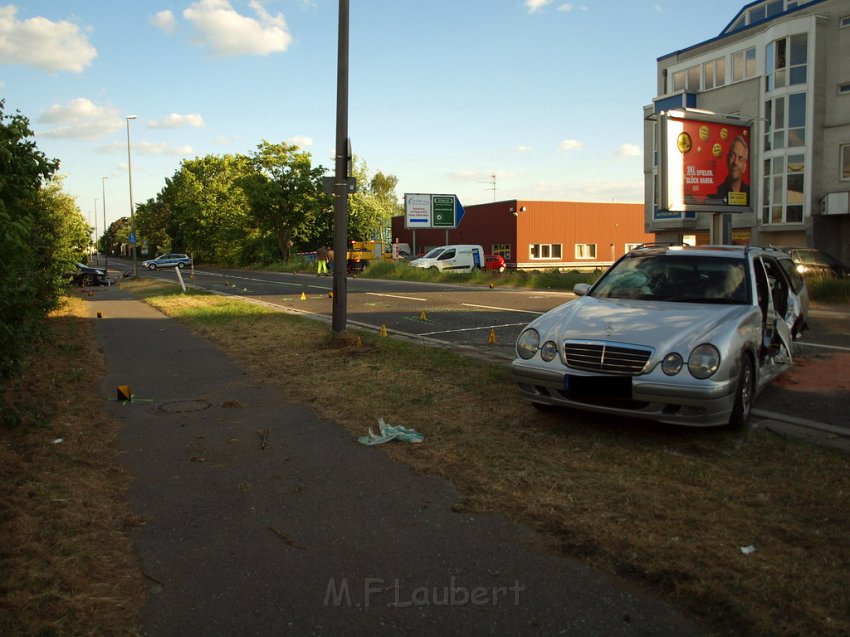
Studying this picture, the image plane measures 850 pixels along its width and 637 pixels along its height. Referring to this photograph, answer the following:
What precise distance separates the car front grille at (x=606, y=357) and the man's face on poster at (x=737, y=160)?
18.6 meters

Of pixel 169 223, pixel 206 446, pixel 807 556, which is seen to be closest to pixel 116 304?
pixel 206 446

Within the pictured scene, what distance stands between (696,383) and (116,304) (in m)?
19.3

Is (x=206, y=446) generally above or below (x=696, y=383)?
below

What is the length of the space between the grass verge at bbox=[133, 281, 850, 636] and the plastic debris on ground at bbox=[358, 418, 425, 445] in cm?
12

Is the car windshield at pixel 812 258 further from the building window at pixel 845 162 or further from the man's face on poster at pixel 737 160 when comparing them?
the building window at pixel 845 162

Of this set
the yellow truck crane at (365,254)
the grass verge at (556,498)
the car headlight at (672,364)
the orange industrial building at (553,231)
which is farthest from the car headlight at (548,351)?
the orange industrial building at (553,231)

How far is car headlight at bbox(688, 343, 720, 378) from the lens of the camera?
5.05 meters

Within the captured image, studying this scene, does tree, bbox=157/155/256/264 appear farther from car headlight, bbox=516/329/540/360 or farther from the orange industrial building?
car headlight, bbox=516/329/540/360

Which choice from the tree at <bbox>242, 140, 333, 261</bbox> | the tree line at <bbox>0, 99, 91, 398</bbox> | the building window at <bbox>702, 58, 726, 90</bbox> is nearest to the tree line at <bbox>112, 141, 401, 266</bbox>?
the tree at <bbox>242, 140, 333, 261</bbox>

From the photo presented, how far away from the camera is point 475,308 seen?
54.4ft

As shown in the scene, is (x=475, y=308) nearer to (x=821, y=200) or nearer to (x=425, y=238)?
(x=821, y=200)

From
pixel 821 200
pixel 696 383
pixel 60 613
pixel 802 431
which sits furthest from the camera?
pixel 821 200

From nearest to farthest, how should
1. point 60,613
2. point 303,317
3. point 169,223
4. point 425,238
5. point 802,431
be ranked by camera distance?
1. point 60,613
2. point 802,431
3. point 303,317
4. point 425,238
5. point 169,223

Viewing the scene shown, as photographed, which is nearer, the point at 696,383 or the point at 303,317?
the point at 696,383
